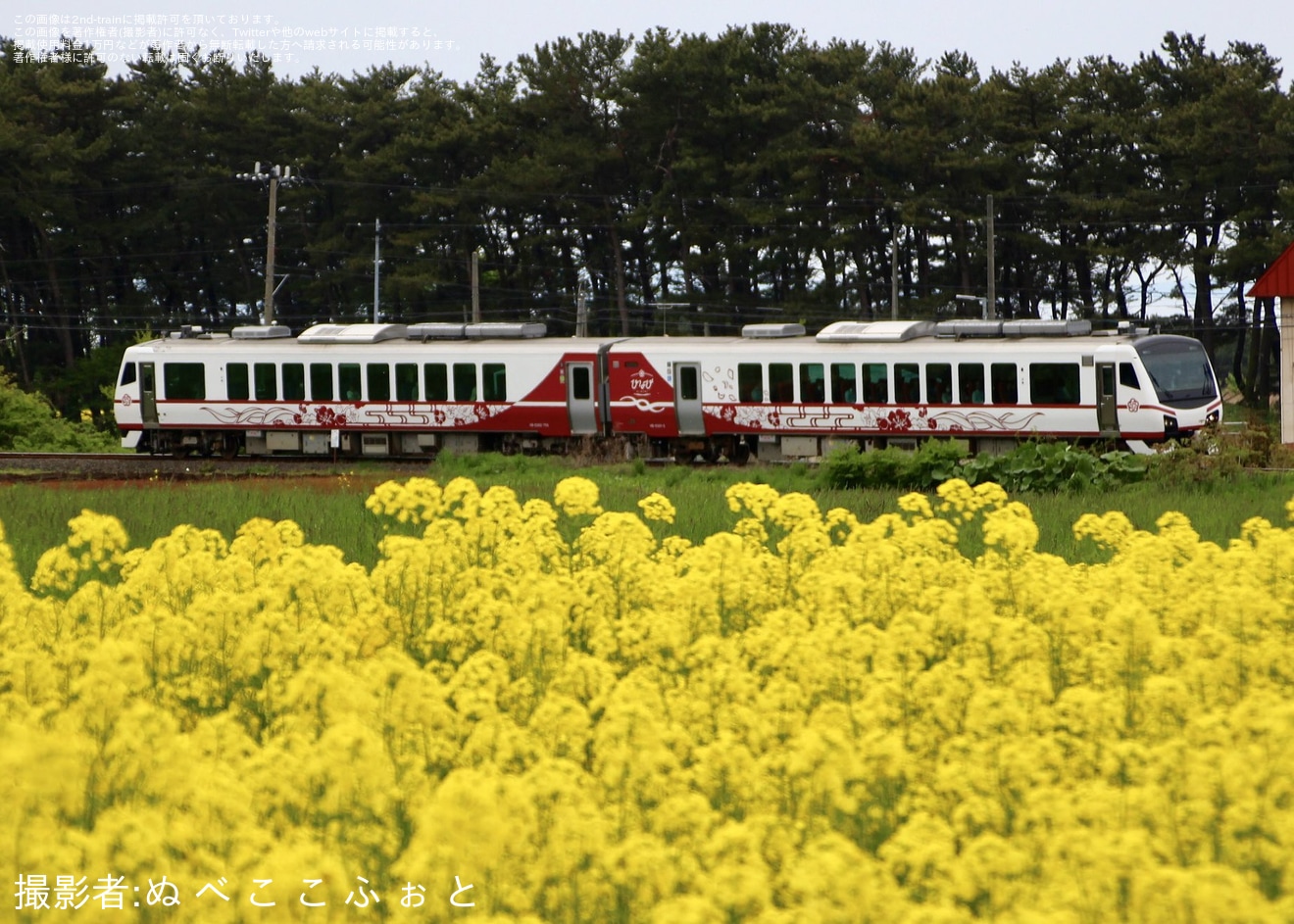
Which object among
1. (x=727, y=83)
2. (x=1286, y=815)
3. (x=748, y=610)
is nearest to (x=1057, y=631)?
(x=748, y=610)

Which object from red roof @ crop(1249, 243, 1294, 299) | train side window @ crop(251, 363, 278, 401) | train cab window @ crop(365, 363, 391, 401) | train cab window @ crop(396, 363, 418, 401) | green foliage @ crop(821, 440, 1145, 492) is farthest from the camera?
train side window @ crop(251, 363, 278, 401)

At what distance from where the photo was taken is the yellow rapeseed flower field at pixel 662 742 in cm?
420

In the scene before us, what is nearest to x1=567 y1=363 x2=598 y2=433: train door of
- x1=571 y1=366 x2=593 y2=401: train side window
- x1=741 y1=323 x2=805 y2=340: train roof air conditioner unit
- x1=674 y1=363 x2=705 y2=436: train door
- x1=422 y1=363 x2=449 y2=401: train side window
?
x1=571 y1=366 x2=593 y2=401: train side window

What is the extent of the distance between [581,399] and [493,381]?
60.7 inches

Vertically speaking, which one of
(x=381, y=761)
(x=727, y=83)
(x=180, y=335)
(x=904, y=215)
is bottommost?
(x=381, y=761)

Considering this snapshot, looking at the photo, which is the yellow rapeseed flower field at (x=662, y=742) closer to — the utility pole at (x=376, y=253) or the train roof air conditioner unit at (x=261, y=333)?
the train roof air conditioner unit at (x=261, y=333)

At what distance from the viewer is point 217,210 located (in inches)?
2318

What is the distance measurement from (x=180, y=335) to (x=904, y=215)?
2274 cm

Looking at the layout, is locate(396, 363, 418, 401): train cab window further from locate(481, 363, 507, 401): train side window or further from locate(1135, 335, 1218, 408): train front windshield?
locate(1135, 335, 1218, 408): train front windshield

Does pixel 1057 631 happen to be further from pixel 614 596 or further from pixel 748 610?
pixel 614 596

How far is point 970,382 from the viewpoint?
25312mm

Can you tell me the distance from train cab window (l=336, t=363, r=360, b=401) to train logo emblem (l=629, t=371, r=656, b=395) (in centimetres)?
488

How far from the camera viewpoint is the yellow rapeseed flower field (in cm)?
420

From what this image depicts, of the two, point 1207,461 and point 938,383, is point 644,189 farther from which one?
point 1207,461
